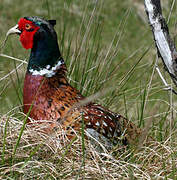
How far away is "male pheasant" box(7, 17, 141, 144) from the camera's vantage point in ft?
13.1

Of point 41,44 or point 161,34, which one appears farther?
point 41,44

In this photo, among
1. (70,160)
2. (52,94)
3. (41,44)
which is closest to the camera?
(70,160)

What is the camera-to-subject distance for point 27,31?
4238 mm

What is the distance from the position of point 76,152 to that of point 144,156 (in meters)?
0.47

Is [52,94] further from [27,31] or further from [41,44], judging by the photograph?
[27,31]

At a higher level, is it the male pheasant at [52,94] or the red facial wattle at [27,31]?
the red facial wattle at [27,31]

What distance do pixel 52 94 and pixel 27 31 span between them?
1.73 ft

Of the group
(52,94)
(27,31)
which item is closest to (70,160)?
(52,94)

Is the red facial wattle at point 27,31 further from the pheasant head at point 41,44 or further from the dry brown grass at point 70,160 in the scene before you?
the dry brown grass at point 70,160

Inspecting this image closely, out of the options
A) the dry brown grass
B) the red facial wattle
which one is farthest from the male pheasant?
the dry brown grass

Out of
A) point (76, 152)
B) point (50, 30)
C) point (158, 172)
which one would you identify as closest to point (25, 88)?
point (50, 30)

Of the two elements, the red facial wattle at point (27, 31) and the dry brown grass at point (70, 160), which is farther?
the red facial wattle at point (27, 31)

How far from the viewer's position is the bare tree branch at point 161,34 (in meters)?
3.50

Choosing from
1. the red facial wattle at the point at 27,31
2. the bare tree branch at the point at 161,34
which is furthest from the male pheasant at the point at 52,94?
the bare tree branch at the point at 161,34
